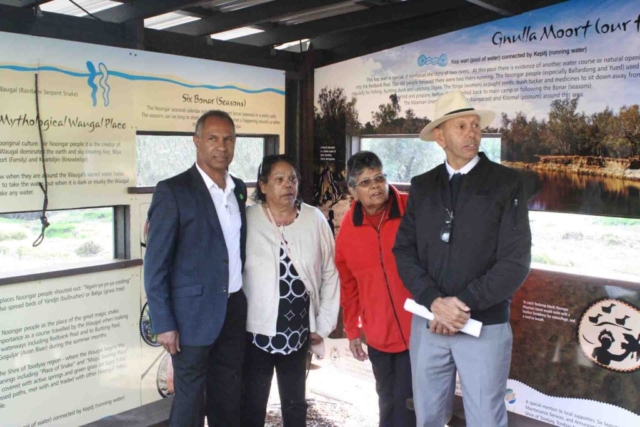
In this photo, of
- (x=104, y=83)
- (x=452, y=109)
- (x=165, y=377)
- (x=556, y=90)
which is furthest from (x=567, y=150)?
(x=165, y=377)

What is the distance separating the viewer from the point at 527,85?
3.73m

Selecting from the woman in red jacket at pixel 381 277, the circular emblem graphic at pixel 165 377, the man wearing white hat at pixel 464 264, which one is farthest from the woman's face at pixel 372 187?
the circular emblem graphic at pixel 165 377

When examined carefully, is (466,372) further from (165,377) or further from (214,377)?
(165,377)

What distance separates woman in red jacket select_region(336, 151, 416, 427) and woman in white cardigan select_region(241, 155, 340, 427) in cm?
17

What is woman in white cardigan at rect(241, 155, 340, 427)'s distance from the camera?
10.00 feet

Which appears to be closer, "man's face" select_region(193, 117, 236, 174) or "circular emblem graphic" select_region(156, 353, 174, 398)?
"man's face" select_region(193, 117, 236, 174)

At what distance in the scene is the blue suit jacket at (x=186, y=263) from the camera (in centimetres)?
275

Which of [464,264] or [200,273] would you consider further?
[200,273]

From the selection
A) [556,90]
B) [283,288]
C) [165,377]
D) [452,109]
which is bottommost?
[165,377]

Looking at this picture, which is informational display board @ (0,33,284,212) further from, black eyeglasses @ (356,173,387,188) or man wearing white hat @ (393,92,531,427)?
man wearing white hat @ (393,92,531,427)

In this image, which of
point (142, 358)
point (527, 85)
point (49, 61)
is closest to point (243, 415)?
point (142, 358)

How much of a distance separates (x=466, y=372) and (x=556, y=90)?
1927mm

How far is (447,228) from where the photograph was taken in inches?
99.6

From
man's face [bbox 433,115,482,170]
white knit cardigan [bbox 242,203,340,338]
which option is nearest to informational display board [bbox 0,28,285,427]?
white knit cardigan [bbox 242,203,340,338]
